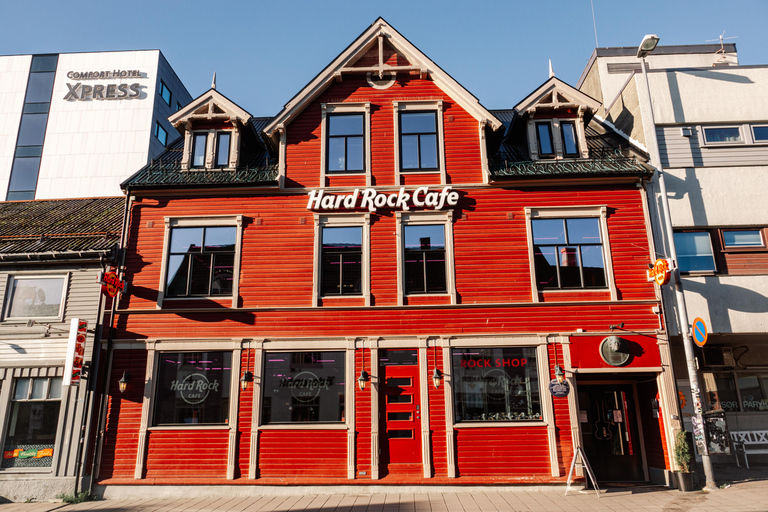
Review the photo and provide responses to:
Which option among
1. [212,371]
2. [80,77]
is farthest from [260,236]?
[80,77]

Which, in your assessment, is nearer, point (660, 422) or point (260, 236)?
point (660, 422)

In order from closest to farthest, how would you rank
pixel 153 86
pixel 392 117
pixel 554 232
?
pixel 554 232
pixel 392 117
pixel 153 86

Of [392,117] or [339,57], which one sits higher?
[339,57]

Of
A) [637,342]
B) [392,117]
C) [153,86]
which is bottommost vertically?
[637,342]

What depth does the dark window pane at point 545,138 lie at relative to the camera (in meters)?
16.3

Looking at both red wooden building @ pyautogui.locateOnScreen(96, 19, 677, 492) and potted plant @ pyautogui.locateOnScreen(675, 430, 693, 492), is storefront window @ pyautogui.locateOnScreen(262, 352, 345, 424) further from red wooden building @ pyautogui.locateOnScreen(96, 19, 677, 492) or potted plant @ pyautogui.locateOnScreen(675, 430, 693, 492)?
potted plant @ pyautogui.locateOnScreen(675, 430, 693, 492)

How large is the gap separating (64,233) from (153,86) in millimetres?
32366

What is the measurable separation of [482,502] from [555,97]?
12.4m

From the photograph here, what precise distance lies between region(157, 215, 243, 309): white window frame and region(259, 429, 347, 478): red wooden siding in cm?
403

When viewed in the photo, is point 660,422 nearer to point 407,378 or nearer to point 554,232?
point 554,232

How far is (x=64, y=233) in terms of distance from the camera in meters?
16.5

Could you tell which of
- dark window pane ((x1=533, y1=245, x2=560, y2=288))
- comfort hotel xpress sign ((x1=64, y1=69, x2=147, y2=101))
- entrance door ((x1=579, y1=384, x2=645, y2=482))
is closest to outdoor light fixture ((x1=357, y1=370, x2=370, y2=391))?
dark window pane ((x1=533, y1=245, x2=560, y2=288))

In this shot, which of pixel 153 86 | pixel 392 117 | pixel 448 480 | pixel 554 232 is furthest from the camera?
pixel 153 86

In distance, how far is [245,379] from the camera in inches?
546
